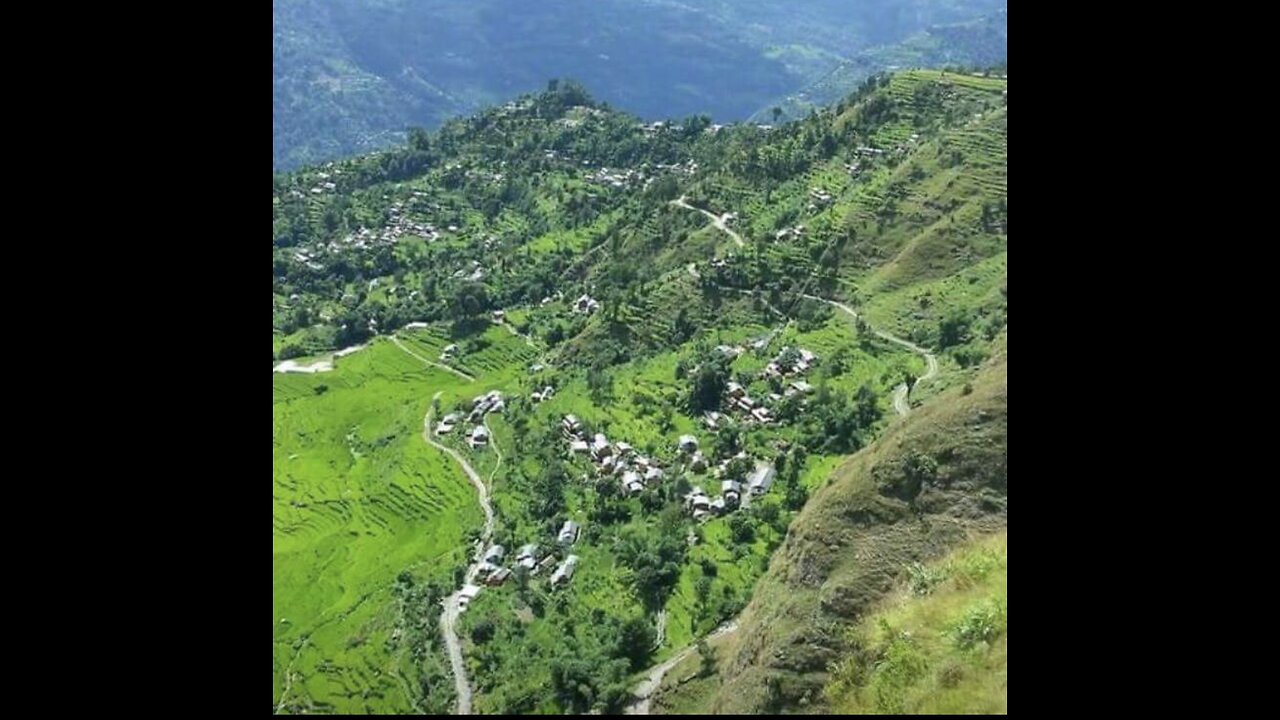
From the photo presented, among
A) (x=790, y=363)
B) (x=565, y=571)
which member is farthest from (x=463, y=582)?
(x=790, y=363)

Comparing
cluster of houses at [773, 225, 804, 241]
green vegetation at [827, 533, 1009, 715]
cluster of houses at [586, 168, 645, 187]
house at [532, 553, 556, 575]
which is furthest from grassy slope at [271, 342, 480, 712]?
cluster of houses at [586, 168, 645, 187]

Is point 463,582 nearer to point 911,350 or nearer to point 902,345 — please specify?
point 911,350

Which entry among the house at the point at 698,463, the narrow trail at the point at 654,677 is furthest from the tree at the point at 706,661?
the house at the point at 698,463

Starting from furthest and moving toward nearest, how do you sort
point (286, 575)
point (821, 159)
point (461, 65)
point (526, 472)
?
point (461, 65), point (821, 159), point (526, 472), point (286, 575)
